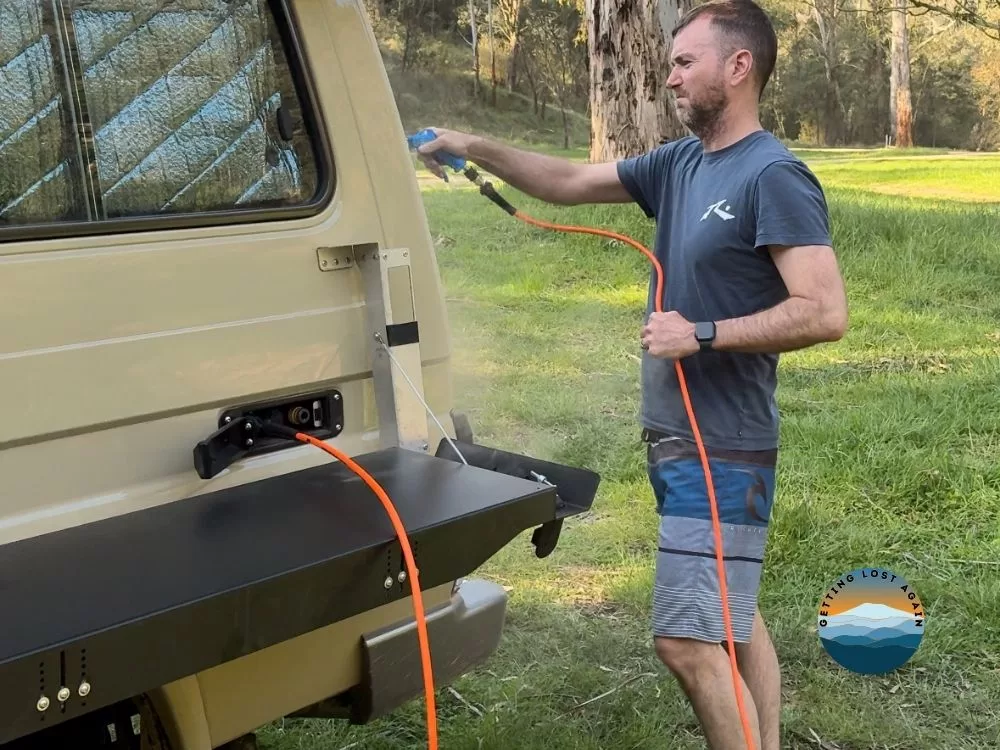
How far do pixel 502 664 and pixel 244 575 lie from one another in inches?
87.2

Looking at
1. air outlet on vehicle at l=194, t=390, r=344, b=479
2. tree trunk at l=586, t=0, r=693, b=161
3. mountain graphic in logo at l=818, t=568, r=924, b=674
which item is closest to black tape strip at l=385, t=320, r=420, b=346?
air outlet on vehicle at l=194, t=390, r=344, b=479

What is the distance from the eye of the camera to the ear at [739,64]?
8.30ft

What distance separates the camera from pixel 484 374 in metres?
7.10

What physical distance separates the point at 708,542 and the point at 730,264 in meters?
0.68

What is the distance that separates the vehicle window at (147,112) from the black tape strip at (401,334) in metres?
0.35

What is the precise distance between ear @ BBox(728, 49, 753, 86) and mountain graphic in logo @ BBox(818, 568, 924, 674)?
1809 millimetres

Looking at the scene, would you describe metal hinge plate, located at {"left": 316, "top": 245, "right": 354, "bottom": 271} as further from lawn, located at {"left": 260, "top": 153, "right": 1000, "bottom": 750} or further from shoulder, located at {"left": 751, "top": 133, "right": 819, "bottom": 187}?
lawn, located at {"left": 260, "top": 153, "right": 1000, "bottom": 750}

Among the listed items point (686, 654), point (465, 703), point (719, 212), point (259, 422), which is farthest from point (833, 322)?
point (465, 703)

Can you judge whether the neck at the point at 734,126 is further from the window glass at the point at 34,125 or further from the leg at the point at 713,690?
the window glass at the point at 34,125

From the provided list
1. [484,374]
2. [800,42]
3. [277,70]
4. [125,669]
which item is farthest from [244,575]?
[800,42]

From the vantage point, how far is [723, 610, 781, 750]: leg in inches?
109

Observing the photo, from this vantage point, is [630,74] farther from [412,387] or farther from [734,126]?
[412,387]

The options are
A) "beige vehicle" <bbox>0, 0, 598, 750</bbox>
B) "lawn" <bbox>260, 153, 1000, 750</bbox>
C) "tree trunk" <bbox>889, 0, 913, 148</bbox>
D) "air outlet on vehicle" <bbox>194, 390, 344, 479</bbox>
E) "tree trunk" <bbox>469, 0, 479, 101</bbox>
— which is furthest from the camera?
"tree trunk" <bbox>889, 0, 913, 148</bbox>

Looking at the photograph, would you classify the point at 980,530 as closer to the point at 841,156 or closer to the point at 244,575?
the point at 244,575
